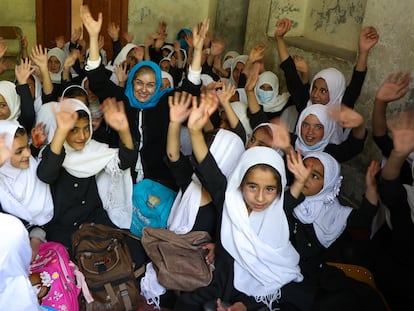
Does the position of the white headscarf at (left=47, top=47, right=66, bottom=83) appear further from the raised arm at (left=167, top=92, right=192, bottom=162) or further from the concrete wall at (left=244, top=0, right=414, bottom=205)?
the raised arm at (left=167, top=92, right=192, bottom=162)

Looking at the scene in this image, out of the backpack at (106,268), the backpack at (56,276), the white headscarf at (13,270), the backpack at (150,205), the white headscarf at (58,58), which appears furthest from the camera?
the white headscarf at (58,58)

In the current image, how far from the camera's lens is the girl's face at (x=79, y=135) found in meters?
2.97

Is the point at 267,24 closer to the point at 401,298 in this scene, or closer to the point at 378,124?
the point at 378,124

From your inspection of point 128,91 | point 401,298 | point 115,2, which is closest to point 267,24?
point 115,2

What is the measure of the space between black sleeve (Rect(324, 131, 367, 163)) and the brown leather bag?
1198 millimetres

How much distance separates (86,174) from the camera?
2986mm

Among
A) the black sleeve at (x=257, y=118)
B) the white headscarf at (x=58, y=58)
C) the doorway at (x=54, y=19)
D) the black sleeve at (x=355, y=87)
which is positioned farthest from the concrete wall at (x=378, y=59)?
the doorway at (x=54, y=19)

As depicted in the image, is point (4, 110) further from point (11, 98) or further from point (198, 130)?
point (198, 130)

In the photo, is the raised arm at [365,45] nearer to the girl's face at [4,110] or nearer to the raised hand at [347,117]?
the raised hand at [347,117]

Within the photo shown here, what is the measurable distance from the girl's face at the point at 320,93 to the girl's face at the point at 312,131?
416 mm

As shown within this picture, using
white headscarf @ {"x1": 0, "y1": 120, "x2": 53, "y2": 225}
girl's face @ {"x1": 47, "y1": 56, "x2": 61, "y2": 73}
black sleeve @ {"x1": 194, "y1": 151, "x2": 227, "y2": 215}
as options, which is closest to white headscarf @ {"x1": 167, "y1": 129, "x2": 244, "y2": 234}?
black sleeve @ {"x1": 194, "y1": 151, "x2": 227, "y2": 215}

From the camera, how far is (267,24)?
19.0 ft

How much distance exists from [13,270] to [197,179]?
1139mm

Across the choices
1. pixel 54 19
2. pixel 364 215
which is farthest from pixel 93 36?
pixel 54 19
